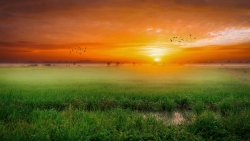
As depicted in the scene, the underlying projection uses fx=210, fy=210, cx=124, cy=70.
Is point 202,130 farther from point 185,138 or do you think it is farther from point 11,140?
point 11,140

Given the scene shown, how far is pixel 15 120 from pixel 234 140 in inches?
369

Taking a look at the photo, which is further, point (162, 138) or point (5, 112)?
point (5, 112)

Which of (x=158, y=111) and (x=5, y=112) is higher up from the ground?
(x=5, y=112)

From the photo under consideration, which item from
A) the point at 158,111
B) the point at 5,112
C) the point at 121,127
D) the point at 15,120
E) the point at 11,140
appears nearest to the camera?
the point at 11,140

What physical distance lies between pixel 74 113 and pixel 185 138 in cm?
559

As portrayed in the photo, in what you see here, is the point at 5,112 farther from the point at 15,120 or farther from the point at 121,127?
the point at 121,127

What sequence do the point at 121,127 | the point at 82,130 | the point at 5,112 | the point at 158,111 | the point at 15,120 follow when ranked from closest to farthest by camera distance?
1. the point at 82,130
2. the point at 121,127
3. the point at 15,120
4. the point at 5,112
5. the point at 158,111

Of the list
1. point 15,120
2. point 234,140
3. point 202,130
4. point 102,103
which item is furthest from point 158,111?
point 15,120

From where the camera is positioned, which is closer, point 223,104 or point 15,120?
point 15,120

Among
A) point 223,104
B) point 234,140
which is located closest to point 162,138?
point 234,140

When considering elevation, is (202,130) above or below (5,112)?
below

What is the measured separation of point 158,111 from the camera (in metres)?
14.0

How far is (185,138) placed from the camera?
7621 millimetres

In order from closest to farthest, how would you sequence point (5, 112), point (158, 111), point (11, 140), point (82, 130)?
point (11, 140)
point (82, 130)
point (5, 112)
point (158, 111)
